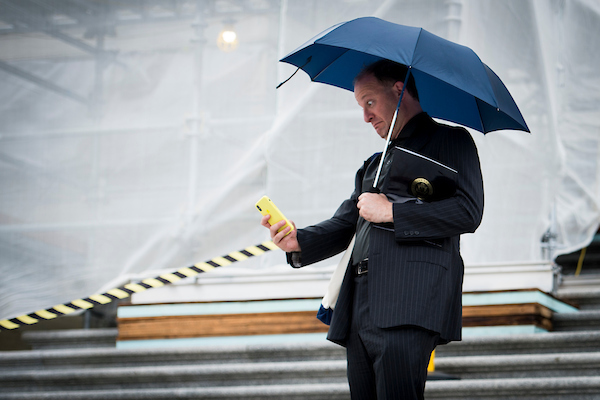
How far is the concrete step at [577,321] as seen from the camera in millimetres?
3579

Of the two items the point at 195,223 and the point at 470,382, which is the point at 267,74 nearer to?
the point at 195,223

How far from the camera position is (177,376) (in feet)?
11.7

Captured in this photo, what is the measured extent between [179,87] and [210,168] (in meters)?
0.55

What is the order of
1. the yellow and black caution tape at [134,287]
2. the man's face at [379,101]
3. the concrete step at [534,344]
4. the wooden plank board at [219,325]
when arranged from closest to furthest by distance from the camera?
the man's face at [379,101] → the concrete step at [534,344] → the wooden plank board at [219,325] → the yellow and black caution tape at [134,287]

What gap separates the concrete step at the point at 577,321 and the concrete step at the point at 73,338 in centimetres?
257

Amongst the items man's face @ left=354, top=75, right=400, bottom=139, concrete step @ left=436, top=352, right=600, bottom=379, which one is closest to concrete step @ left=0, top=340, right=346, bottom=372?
concrete step @ left=436, top=352, right=600, bottom=379

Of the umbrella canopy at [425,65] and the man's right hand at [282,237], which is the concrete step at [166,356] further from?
the umbrella canopy at [425,65]

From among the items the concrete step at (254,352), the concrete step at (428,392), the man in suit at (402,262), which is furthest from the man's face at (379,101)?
the concrete step at (254,352)

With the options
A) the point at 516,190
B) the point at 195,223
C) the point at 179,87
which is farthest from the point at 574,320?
the point at 179,87

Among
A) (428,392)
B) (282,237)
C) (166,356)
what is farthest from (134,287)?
(282,237)

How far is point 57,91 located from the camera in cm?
433

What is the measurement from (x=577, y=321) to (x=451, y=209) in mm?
2316

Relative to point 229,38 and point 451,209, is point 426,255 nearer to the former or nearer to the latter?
point 451,209

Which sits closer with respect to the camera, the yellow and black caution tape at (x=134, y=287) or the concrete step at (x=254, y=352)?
the concrete step at (x=254, y=352)
